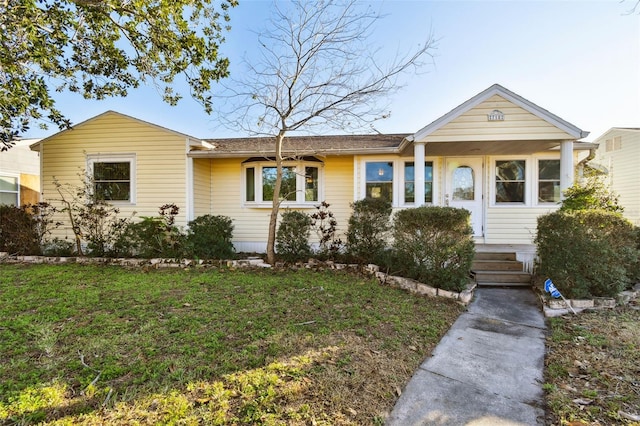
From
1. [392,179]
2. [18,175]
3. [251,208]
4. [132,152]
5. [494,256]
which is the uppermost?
[132,152]

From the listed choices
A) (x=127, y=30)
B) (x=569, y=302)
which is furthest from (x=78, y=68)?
(x=569, y=302)

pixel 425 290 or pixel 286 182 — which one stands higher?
pixel 286 182

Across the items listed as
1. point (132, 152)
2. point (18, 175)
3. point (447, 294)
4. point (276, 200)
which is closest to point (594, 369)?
point (447, 294)

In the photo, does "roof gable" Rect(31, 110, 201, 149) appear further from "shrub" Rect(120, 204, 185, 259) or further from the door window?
the door window

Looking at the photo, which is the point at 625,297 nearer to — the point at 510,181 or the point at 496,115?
the point at 496,115

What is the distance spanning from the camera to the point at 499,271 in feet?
21.3

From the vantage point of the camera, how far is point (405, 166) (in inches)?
344

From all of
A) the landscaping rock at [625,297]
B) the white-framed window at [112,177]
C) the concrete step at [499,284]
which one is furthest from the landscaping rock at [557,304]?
the white-framed window at [112,177]

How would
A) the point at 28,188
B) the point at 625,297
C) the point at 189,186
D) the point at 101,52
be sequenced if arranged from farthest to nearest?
1. the point at 28,188
2. the point at 189,186
3. the point at 101,52
4. the point at 625,297

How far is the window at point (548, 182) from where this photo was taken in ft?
27.3

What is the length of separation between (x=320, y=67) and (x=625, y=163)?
44.3ft

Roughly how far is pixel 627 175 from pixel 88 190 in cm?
1929

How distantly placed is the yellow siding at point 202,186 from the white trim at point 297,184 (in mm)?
1086

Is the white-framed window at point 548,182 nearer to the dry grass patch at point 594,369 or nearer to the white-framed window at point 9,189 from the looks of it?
the dry grass patch at point 594,369
